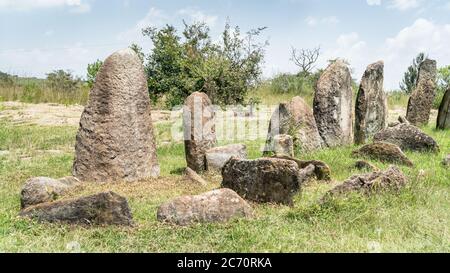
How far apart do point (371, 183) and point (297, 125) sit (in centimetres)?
581

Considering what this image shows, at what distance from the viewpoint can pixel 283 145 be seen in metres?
12.4

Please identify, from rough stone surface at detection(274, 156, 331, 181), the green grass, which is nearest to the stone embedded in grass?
the green grass

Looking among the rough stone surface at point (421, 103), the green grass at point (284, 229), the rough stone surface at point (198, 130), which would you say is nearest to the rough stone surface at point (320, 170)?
the green grass at point (284, 229)

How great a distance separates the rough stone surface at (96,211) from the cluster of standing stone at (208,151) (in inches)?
0.5

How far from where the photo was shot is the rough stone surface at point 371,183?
804cm

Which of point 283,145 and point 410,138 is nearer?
point 283,145

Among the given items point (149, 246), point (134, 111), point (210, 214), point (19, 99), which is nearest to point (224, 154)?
point (134, 111)

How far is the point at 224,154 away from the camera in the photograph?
1110cm

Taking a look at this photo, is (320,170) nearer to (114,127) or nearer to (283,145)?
(283,145)

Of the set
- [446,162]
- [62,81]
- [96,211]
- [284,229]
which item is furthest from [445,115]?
[62,81]

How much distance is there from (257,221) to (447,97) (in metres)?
13.1

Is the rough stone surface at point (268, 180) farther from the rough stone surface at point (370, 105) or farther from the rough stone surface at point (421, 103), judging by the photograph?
the rough stone surface at point (421, 103)
